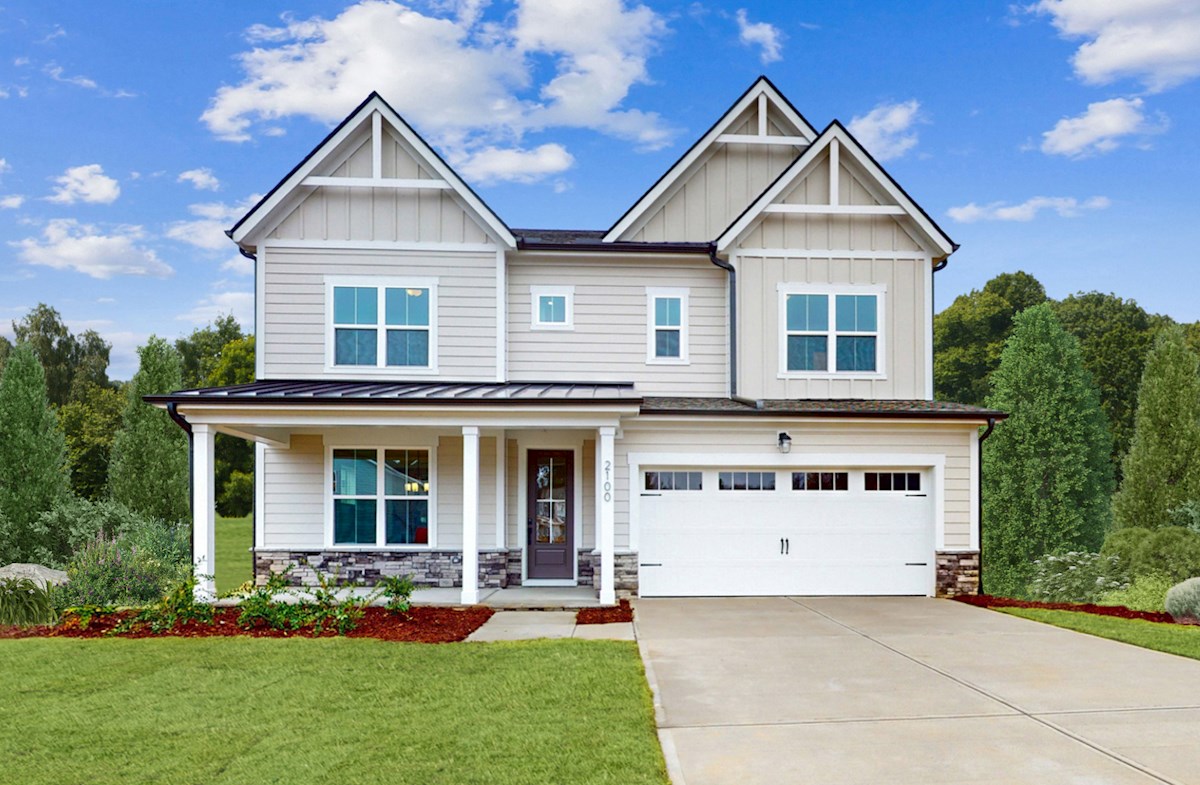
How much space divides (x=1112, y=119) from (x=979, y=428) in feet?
71.0

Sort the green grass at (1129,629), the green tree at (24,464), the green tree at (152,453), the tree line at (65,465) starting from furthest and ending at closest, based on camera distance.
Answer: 1. the green tree at (152,453)
2. the tree line at (65,465)
3. the green tree at (24,464)
4. the green grass at (1129,629)

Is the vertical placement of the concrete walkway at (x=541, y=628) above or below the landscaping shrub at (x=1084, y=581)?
above

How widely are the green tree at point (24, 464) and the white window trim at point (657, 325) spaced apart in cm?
1421

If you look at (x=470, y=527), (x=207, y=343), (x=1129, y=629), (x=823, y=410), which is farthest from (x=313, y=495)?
(x=207, y=343)

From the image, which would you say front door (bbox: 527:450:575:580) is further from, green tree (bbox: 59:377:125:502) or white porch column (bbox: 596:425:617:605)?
green tree (bbox: 59:377:125:502)

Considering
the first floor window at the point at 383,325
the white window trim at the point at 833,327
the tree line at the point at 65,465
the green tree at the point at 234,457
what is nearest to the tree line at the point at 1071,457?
the white window trim at the point at 833,327

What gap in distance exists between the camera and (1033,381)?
83.8 feet

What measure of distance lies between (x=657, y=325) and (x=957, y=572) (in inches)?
255

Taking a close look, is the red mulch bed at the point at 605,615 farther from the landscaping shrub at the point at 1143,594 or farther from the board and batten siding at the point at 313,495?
the landscaping shrub at the point at 1143,594

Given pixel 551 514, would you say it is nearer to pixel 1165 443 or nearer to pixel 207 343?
pixel 1165 443

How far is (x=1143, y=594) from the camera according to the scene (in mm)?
13523

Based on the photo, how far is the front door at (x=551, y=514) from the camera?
14805mm

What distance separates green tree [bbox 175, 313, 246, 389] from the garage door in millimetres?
37592

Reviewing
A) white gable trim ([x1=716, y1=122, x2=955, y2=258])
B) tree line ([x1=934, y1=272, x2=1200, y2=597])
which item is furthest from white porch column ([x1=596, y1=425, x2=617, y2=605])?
tree line ([x1=934, y1=272, x2=1200, y2=597])
